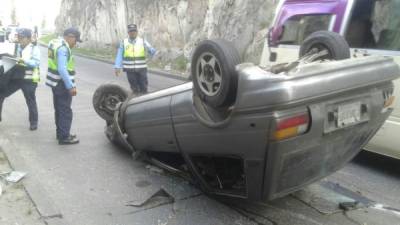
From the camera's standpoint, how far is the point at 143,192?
4.42 metres

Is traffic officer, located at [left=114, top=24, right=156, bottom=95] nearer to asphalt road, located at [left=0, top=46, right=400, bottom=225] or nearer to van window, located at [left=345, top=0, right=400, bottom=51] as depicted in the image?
asphalt road, located at [left=0, top=46, right=400, bottom=225]

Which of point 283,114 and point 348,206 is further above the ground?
point 283,114

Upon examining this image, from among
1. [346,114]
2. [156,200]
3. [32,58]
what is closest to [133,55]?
[32,58]

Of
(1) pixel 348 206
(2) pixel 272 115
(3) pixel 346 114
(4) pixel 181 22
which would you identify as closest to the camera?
(2) pixel 272 115

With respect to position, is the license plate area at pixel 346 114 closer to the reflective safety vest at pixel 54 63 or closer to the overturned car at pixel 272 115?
the overturned car at pixel 272 115

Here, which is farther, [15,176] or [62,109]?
[62,109]

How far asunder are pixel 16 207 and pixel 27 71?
11.3ft

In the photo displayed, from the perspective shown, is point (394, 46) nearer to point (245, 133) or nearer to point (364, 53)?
point (364, 53)

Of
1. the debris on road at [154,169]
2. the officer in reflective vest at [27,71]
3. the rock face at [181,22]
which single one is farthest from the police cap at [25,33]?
the rock face at [181,22]

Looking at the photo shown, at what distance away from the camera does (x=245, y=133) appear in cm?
309

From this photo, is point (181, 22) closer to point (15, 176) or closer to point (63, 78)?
point (63, 78)

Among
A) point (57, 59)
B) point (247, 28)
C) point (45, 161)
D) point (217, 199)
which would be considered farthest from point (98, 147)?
point (247, 28)

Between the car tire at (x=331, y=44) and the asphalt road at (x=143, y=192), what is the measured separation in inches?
52.9

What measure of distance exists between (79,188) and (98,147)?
1.50 m
